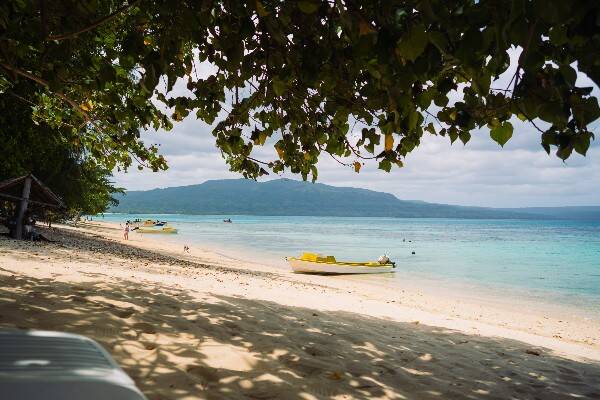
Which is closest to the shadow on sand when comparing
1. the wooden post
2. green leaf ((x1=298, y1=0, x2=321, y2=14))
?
green leaf ((x1=298, y1=0, x2=321, y2=14))

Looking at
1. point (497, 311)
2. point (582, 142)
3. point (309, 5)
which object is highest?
point (309, 5)

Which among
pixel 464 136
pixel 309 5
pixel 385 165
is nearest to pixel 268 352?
pixel 385 165

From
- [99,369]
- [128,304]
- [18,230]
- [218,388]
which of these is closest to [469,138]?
[218,388]

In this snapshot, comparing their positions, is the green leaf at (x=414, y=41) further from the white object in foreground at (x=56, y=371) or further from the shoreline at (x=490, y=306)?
the shoreline at (x=490, y=306)

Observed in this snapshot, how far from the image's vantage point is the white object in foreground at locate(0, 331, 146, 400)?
143cm

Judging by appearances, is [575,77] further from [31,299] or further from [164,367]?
[31,299]

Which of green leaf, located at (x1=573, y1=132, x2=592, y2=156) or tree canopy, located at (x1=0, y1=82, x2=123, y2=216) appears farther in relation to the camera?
tree canopy, located at (x1=0, y1=82, x2=123, y2=216)

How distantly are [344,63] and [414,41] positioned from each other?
210 cm

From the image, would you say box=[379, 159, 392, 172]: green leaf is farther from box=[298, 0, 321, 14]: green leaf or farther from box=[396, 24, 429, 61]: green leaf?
box=[396, 24, 429, 61]: green leaf

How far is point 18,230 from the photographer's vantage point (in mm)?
18500

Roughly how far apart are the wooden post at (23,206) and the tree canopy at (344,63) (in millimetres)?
12380

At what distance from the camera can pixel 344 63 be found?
3.94 meters

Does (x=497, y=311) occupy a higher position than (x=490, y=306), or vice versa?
(x=497, y=311)

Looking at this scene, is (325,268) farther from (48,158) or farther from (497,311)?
(48,158)
